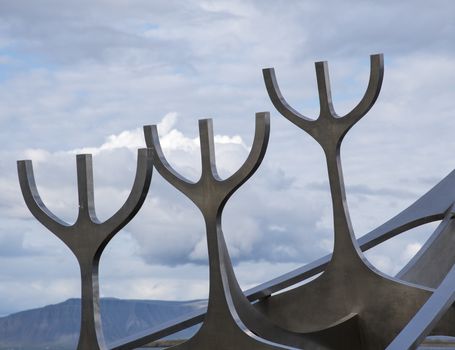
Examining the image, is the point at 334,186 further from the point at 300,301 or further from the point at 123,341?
the point at 123,341

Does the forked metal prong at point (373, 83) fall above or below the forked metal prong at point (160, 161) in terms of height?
above

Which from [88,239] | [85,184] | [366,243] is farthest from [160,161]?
[366,243]

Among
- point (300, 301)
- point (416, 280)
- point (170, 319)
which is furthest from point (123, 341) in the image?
point (416, 280)

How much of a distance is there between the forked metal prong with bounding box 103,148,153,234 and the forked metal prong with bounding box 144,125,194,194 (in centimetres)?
66

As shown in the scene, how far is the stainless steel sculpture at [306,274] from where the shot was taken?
29.7ft

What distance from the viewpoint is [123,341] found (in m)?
10.2

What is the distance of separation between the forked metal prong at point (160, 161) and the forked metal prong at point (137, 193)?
664 millimetres

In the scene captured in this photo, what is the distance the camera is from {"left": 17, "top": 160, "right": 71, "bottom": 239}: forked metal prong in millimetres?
9523

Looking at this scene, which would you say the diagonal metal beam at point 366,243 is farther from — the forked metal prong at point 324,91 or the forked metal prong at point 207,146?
the forked metal prong at point 207,146

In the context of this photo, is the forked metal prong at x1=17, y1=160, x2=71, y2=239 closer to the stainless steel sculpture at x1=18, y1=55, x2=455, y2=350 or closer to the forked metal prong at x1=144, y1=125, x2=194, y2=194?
the stainless steel sculpture at x1=18, y1=55, x2=455, y2=350

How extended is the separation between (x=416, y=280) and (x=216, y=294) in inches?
159

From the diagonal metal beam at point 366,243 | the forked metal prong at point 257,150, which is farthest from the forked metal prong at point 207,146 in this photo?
the diagonal metal beam at point 366,243

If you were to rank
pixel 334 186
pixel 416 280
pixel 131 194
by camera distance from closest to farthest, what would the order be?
pixel 131 194, pixel 334 186, pixel 416 280

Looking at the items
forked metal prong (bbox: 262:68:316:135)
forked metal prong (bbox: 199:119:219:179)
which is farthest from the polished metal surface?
forked metal prong (bbox: 262:68:316:135)
